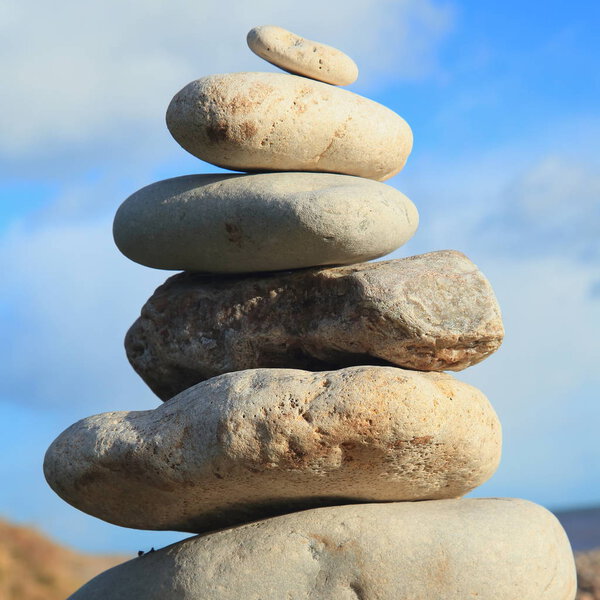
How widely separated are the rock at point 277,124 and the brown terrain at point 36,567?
4317 mm

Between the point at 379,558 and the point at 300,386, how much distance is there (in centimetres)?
109

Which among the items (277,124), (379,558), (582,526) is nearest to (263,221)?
(277,124)

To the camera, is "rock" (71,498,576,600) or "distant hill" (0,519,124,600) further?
"distant hill" (0,519,124,600)

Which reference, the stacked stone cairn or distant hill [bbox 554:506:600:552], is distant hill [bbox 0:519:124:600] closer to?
the stacked stone cairn

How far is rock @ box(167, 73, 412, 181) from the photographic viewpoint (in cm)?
620

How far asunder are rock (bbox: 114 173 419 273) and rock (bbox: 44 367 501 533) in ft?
3.05

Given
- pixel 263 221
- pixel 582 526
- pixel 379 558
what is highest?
pixel 263 221

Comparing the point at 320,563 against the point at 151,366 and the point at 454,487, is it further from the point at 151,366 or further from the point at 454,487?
the point at 151,366

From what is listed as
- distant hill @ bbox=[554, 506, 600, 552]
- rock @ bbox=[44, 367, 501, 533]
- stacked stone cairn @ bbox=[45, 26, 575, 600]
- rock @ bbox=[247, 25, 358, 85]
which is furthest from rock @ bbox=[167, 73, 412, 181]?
distant hill @ bbox=[554, 506, 600, 552]

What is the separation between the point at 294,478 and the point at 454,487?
3.88 ft

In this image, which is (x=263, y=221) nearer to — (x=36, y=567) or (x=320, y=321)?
(x=320, y=321)

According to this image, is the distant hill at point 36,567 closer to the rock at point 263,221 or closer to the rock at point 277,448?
the rock at point 277,448

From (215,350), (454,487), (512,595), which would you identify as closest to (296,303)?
(215,350)

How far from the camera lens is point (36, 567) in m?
8.52
